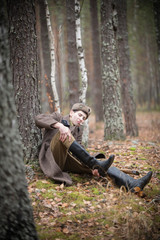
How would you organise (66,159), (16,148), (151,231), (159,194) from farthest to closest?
(66,159)
(159,194)
(151,231)
(16,148)

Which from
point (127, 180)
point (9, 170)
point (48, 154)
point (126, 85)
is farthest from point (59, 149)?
point (126, 85)

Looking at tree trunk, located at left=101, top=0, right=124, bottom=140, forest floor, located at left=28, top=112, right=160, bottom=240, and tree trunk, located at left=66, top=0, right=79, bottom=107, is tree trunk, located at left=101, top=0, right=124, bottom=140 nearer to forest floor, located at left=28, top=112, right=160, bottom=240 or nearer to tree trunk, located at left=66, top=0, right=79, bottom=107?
tree trunk, located at left=66, top=0, right=79, bottom=107

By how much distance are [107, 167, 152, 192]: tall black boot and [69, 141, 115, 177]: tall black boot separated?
0.54ft

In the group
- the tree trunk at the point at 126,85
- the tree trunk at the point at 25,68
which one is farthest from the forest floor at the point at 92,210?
the tree trunk at the point at 126,85

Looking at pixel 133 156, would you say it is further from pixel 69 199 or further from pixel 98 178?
pixel 69 199

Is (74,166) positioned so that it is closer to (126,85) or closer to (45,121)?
(45,121)

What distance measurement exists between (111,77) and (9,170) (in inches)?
215

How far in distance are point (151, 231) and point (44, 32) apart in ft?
28.2

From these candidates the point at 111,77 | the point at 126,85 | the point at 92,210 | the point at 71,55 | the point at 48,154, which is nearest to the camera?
the point at 92,210

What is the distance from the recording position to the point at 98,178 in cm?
395

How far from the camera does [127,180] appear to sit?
3.48 m

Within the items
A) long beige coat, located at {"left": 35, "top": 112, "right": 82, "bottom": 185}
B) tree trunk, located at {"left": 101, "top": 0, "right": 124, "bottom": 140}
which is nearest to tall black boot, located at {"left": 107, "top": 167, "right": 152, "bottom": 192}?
long beige coat, located at {"left": 35, "top": 112, "right": 82, "bottom": 185}

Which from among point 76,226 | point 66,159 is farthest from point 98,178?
point 76,226

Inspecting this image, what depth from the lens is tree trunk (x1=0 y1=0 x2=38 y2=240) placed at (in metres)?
1.92
